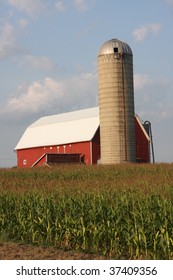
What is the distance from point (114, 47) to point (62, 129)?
14932 mm

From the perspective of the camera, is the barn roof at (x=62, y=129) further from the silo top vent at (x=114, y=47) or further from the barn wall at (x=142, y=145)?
the silo top vent at (x=114, y=47)

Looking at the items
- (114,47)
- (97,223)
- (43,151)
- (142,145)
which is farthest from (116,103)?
(97,223)

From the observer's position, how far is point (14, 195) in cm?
1797

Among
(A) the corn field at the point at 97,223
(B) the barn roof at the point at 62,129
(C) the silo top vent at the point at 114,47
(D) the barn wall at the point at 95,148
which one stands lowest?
(A) the corn field at the point at 97,223

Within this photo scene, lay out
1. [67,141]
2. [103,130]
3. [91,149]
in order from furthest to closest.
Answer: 1. [67,141]
2. [91,149]
3. [103,130]

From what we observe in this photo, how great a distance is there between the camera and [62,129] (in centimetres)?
5772

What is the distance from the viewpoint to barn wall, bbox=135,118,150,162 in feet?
171

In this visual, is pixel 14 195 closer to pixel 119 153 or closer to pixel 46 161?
pixel 119 153

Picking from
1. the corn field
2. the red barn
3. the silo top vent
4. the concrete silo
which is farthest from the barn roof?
the corn field

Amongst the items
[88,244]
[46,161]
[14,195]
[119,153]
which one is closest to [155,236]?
[88,244]

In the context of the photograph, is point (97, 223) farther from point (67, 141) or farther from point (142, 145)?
point (67, 141)

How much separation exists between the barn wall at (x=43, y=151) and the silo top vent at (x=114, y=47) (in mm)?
9724

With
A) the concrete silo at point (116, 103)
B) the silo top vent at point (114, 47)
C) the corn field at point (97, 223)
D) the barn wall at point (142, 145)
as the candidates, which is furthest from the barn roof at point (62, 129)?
the corn field at point (97, 223)

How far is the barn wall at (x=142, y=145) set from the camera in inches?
2055
